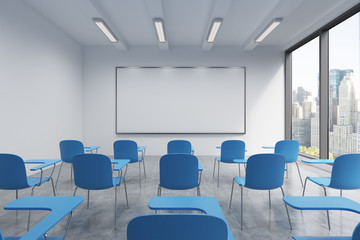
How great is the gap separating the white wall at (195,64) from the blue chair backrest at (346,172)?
187 inches

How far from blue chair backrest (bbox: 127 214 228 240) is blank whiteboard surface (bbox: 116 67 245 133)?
20.3 ft

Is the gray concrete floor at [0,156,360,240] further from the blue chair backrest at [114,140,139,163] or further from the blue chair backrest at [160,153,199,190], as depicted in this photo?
the blue chair backrest at [160,153,199,190]

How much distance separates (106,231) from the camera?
228 centimetres

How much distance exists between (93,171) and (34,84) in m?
3.77

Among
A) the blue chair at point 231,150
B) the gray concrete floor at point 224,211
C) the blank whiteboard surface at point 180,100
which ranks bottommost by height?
the gray concrete floor at point 224,211

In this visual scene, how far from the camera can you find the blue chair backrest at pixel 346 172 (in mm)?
2234

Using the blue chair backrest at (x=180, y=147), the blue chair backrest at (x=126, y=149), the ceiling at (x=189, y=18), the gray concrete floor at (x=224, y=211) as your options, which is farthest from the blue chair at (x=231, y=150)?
the ceiling at (x=189, y=18)

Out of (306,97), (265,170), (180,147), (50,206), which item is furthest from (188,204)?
(306,97)

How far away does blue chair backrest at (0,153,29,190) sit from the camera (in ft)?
7.29

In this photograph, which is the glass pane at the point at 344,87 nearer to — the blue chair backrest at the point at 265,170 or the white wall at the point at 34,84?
the blue chair backrest at the point at 265,170

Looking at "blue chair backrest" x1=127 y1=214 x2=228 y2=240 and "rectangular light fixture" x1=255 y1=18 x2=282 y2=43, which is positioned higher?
"rectangular light fixture" x1=255 y1=18 x2=282 y2=43

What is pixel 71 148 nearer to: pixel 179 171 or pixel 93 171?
pixel 93 171

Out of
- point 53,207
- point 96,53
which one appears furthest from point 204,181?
point 96,53

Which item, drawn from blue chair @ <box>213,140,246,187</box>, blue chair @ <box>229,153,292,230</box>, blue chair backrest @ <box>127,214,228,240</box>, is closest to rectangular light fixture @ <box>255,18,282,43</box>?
blue chair @ <box>213,140,246,187</box>
